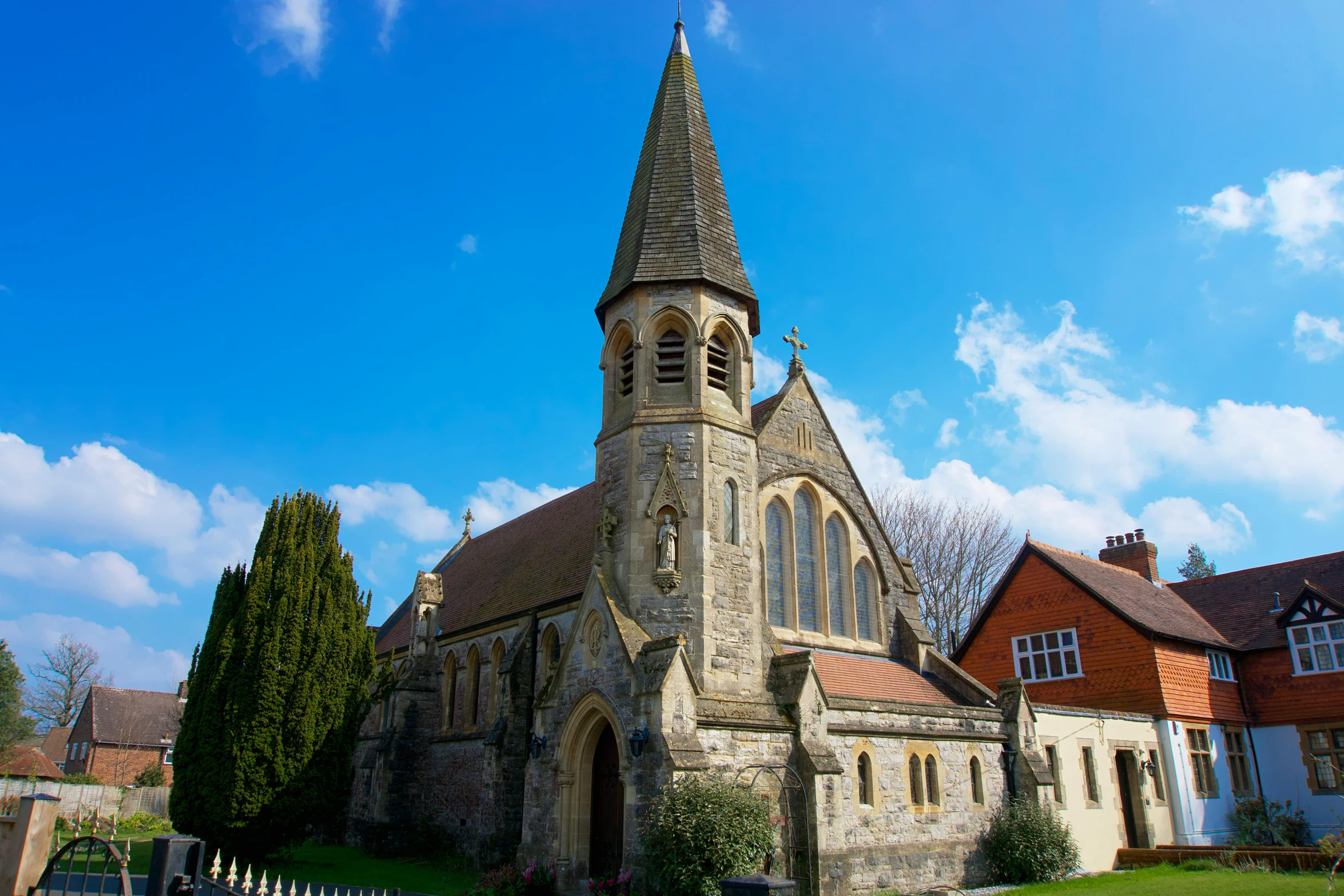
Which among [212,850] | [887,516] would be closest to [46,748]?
[212,850]

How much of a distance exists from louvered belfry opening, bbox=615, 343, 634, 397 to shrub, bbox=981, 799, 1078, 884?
11255mm

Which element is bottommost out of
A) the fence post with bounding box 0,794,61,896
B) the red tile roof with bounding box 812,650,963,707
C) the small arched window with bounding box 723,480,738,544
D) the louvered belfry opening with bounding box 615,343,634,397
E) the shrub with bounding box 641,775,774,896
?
the shrub with bounding box 641,775,774,896

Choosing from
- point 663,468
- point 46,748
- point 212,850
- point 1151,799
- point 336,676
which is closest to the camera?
point 663,468

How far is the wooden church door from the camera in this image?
48.1ft

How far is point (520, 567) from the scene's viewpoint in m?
26.0

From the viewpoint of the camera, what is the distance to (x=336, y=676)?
60.1 feet

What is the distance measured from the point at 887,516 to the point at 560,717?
79.8 feet

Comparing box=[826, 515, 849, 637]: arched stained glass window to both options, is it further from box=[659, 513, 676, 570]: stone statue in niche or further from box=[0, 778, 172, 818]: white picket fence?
box=[0, 778, 172, 818]: white picket fence

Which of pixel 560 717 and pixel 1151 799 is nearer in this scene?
pixel 560 717

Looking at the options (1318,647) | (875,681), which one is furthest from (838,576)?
(1318,647)

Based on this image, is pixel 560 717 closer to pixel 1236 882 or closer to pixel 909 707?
pixel 909 707

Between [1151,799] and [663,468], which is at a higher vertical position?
[663,468]

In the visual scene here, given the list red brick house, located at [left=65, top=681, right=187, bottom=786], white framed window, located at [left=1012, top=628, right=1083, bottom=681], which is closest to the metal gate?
white framed window, located at [left=1012, top=628, right=1083, bottom=681]

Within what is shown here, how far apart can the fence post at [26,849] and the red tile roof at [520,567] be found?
1311cm
